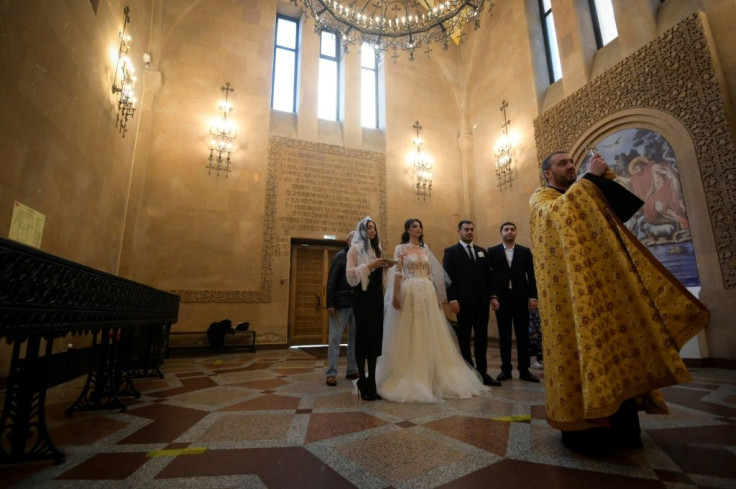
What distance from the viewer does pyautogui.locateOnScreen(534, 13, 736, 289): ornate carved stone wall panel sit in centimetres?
399

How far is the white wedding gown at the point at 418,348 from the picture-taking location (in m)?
2.58

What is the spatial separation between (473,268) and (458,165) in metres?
6.38

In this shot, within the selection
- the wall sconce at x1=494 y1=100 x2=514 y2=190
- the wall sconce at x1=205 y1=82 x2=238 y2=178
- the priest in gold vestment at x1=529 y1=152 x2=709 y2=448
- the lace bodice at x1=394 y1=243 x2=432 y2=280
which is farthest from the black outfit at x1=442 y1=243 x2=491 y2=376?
the wall sconce at x1=205 y1=82 x2=238 y2=178

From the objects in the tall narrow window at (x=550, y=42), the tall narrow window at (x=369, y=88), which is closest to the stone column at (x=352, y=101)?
the tall narrow window at (x=369, y=88)

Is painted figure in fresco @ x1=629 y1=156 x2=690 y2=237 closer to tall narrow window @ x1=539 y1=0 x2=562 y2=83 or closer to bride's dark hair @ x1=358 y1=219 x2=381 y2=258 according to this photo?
tall narrow window @ x1=539 y1=0 x2=562 y2=83

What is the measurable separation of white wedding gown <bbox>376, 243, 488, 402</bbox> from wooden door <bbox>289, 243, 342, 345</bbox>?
15.4ft

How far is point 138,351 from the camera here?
349 cm

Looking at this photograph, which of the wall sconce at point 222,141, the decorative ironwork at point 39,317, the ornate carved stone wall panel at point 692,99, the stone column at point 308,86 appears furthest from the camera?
the stone column at point 308,86

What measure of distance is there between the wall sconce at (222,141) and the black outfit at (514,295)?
581 centimetres

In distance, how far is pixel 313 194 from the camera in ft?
25.1

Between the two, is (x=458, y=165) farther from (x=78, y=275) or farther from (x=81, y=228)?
(x=78, y=275)

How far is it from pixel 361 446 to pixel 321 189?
6602 millimetres

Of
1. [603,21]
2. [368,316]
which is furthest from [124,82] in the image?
[603,21]

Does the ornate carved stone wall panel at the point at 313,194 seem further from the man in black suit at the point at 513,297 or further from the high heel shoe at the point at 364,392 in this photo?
the high heel shoe at the point at 364,392
